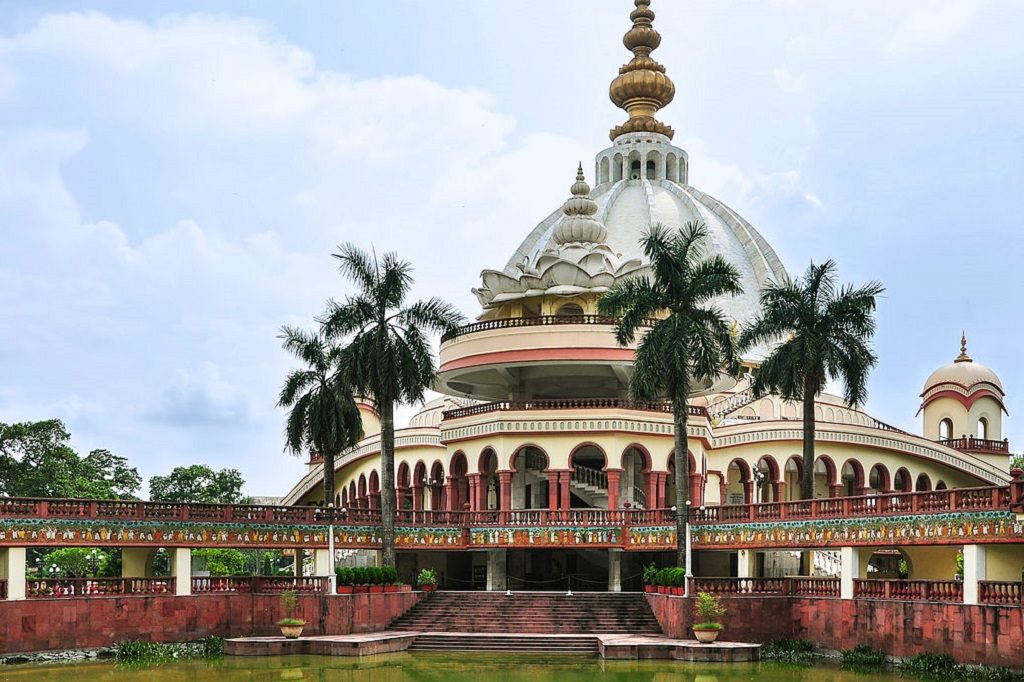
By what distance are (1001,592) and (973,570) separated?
132 centimetres

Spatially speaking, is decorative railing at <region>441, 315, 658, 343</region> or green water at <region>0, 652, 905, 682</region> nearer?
green water at <region>0, 652, 905, 682</region>

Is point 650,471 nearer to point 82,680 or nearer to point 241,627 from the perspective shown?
point 241,627

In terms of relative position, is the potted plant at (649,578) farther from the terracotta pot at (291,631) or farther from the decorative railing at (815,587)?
the terracotta pot at (291,631)

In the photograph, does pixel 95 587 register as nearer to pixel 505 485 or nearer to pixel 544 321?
pixel 505 485

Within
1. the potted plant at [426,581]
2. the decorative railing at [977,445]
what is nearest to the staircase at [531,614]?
the potted plant at [426,581]

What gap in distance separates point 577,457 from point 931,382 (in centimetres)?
2227

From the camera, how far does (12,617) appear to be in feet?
102

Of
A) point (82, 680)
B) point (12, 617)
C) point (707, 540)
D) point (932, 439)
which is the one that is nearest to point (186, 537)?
point (12, 617)

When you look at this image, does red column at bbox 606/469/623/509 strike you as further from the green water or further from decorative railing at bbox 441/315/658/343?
the green water

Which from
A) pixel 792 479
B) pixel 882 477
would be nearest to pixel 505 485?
pixel 792 479

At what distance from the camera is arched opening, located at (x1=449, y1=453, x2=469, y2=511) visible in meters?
47.0

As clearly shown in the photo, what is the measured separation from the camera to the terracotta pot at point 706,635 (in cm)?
3181

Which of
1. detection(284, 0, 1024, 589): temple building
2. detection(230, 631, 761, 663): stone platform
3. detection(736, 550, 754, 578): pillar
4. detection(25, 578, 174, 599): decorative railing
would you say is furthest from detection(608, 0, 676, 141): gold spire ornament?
detection(25, 578, 174, 599): decorative railing

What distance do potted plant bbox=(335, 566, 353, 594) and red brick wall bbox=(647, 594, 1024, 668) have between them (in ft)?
26.3
